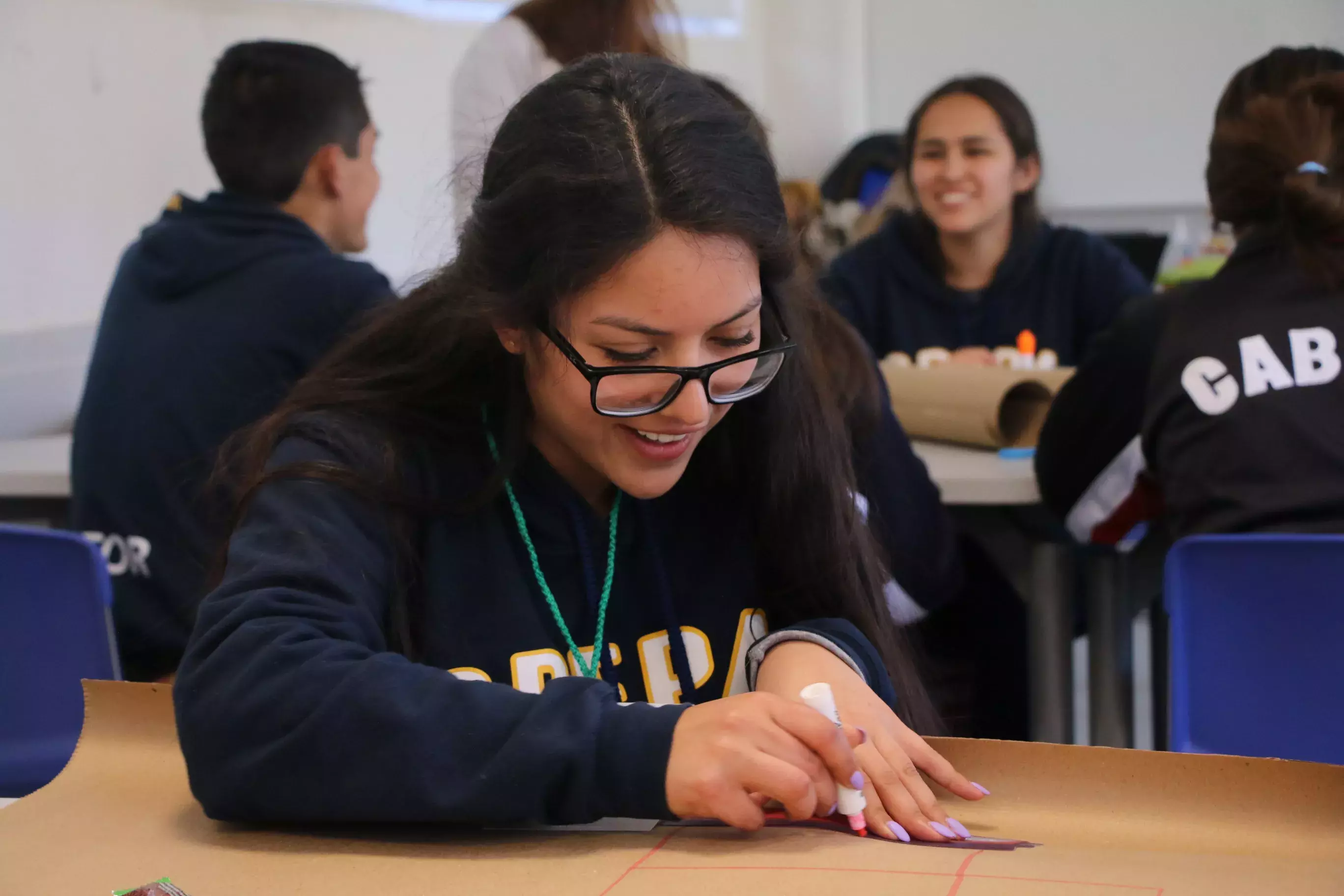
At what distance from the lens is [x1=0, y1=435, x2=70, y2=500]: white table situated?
2004mm

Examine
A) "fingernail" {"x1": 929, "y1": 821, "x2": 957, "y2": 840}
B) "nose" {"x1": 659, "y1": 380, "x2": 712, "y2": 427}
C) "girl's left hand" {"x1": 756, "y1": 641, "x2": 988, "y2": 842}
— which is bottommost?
"fingernail" {"x1": 929, "y1": 821, "x2": 957, "y2": 840}

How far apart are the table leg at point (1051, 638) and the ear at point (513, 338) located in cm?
119

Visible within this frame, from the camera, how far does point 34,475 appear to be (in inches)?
78.9

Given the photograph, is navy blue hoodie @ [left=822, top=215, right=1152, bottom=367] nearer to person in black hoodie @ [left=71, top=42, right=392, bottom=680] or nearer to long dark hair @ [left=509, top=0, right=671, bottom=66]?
long dark hair @ [left=509, top=0, right=671, bottom=66]

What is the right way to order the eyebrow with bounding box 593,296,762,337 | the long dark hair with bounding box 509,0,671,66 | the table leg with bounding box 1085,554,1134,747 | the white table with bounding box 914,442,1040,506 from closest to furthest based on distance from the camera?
the eyebrow with bounding box 593,296,762,337
the white table with bounding box 914,442,1040,506
the table leg with bounding box 1085,554,1134,747
the long dark hair with bounding box 509,0,671,66

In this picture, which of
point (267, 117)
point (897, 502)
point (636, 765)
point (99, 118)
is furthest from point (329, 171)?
point (636, 765)

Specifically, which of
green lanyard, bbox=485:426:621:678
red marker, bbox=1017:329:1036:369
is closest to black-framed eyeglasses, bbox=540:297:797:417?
green lanyard, bbox=485:426:621:678

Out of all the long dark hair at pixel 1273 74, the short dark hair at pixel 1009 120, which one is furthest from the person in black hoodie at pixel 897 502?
the short dark hair at pixel 1009 120

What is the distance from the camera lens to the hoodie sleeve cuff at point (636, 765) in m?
0.71

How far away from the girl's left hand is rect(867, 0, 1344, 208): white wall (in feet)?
11.3

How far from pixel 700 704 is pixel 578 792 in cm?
8

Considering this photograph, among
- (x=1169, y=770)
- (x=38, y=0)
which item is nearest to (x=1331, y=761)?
(x=1169, y=770)

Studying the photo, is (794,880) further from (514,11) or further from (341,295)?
(514,11)

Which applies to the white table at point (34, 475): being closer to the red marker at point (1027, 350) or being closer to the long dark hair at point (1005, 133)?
the red marker at point (1027, 350)
